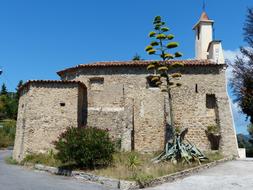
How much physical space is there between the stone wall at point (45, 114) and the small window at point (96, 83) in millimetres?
1935

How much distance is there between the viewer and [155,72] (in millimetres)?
24031

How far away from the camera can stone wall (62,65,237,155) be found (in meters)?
23.1

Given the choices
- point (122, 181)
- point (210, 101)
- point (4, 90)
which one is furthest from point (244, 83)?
point (4, 90)

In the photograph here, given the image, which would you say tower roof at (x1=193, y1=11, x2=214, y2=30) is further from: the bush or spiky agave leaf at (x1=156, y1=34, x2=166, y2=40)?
the bush

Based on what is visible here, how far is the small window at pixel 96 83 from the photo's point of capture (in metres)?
24.3

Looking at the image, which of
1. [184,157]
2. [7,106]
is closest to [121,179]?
[184,157]

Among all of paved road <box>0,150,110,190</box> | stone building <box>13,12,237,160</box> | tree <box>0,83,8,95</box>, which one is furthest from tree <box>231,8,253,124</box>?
tree <box>0,83,8,95</box>

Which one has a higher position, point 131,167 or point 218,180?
point 131,167

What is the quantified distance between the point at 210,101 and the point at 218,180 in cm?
1062

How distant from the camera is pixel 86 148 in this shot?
52.2ft

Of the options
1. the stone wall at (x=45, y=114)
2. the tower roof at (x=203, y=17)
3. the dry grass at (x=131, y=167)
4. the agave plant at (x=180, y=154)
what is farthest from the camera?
the tower roof at (x=203, y=17)

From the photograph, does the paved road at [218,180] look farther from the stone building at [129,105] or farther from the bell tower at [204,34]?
the bell tower at [204,34]

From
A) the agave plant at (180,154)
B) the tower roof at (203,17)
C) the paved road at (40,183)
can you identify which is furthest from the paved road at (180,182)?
the tower roof at (203,17)

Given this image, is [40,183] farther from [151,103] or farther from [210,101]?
[210,101]
